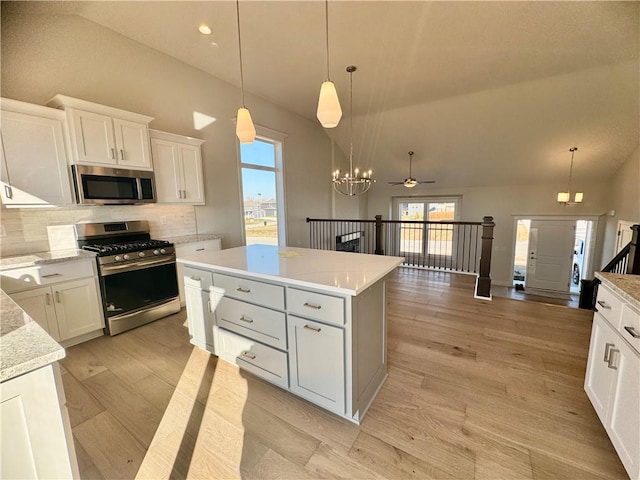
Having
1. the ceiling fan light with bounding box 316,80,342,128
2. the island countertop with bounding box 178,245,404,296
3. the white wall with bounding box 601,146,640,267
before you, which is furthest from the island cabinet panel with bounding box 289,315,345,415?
the white wall with bounding box 601,146,640,267

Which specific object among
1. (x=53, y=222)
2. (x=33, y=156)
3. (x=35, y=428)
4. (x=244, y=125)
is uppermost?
(x=244, y=125)

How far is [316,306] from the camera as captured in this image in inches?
67.1

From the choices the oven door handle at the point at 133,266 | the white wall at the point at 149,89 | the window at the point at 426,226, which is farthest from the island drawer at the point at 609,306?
the window at the point at 426,226

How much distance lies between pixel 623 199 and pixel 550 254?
6.86ft

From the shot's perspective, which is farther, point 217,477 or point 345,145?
point 345,145

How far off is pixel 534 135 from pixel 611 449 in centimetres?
580

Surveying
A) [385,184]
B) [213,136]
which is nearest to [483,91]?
[385,184]

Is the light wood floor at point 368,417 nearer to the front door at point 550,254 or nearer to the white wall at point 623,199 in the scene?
the white wall at point 623,199

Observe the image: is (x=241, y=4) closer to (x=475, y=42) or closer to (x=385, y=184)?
(x=475, y=42)

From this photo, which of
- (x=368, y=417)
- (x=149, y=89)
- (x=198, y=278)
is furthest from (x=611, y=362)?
(x=149, y=89)

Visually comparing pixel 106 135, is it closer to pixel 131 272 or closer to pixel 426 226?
pixel 131 272

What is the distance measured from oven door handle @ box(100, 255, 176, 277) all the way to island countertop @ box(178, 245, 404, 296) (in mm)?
1038

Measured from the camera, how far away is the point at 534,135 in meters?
5.52

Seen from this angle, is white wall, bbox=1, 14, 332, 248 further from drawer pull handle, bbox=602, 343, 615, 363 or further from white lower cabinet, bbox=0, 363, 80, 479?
drawer pull handle, bbox=602, 343, 615, 363
